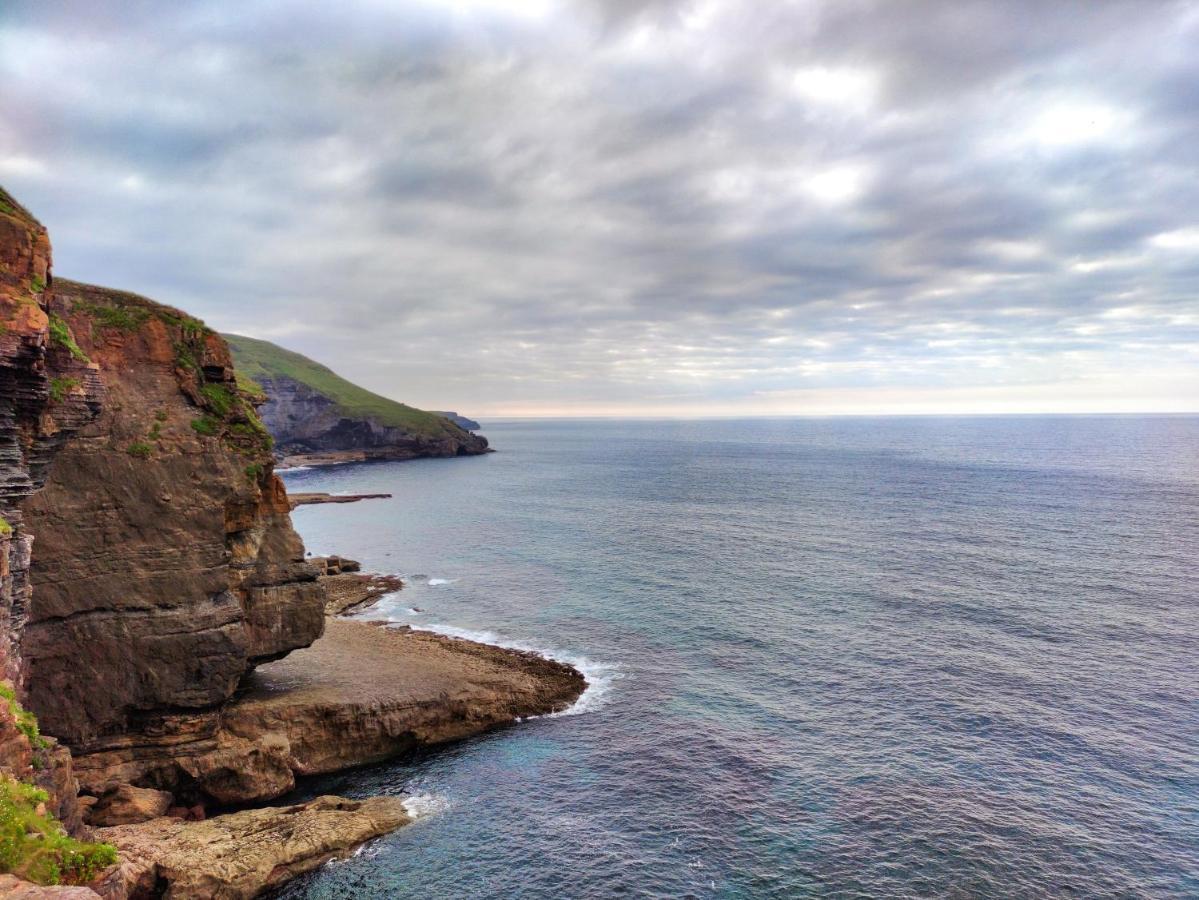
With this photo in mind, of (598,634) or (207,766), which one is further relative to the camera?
(598,634)

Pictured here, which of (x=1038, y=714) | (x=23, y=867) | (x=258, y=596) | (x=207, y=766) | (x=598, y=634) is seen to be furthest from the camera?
(x=598, y=634)

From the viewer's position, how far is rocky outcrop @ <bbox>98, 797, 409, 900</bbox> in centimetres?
3106

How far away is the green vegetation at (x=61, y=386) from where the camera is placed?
92.6 feet

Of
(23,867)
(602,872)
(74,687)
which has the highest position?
(23,867)

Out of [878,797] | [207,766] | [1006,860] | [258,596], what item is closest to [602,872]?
[878,797]

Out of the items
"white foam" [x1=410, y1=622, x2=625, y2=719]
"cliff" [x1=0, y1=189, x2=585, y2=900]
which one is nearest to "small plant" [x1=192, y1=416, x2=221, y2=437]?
"cliff" [x1=0, y1=189, x2=585, y2=900]

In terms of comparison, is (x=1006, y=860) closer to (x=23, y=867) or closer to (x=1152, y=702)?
(x=1152, y=702)

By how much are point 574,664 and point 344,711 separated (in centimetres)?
2193

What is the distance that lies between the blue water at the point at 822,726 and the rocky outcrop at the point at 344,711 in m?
2.08

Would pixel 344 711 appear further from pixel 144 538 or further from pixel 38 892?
pixel 38 892

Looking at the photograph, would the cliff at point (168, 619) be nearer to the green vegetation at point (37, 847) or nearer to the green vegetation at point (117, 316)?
the green vegetation at point (117, 316)

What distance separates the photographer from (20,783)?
18.9m

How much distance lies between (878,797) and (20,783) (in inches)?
1636

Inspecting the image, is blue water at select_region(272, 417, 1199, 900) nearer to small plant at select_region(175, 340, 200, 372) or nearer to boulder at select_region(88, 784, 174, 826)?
boulder at select_region(88, 784, 174, 826)
